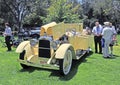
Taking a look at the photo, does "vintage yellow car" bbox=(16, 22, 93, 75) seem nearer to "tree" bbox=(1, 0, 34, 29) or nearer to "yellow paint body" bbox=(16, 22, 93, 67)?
"yellow paint body" bbox=(16, 22, 93, 67)

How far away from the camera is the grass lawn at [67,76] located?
8141 mm

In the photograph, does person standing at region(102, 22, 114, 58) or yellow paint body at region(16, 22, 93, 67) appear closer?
yellow paint body at region(16, 22, 93, 67)

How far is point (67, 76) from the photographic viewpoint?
885 centimetres

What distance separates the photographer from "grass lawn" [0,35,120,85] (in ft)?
26.7

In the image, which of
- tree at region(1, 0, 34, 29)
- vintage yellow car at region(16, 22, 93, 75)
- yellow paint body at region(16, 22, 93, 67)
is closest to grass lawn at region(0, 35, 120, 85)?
vintage yellow car at region(16, 22, 93, 75)

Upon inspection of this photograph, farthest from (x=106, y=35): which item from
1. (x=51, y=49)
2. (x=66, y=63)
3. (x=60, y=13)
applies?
(x=60, y=13)

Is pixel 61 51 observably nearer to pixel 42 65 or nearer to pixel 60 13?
pixel 42 65

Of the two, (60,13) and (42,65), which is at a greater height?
(60,13)

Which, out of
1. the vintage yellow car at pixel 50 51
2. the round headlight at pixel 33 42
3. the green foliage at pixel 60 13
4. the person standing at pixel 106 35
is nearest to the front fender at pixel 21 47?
the vintage yellow car at pixel 50 51

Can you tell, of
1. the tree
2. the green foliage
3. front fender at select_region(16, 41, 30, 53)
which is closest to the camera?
front fender at select_region(16, 41, 30, 53)

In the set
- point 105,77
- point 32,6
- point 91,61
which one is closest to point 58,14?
point 32,6

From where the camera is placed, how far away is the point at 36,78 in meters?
8.52

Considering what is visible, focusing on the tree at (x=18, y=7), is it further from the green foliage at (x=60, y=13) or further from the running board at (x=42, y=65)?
the running board at (x=42, y=65)

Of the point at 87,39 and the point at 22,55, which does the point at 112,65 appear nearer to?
the point at 87,39
